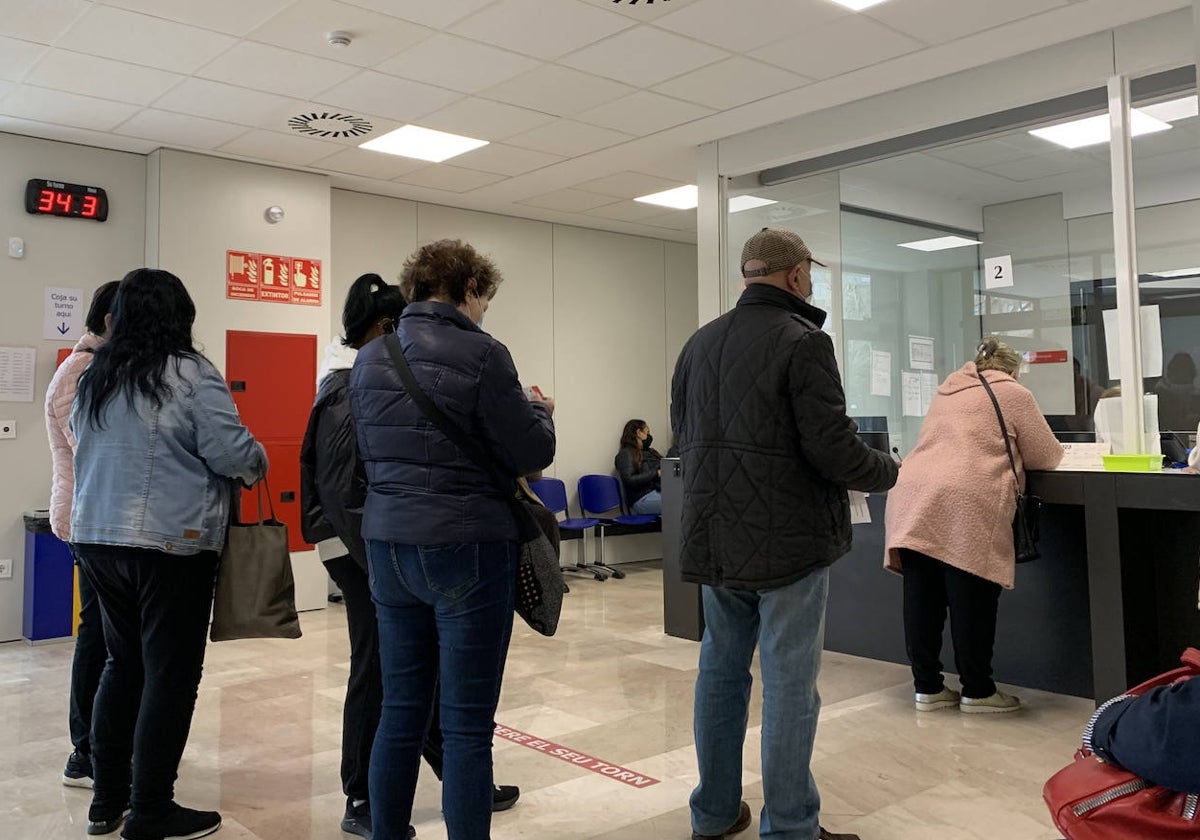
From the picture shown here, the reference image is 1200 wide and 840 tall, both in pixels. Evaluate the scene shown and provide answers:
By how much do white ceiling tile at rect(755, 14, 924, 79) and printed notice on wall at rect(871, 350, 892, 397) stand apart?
1.55 metres

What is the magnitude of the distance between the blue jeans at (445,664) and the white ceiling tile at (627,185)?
5063 mm

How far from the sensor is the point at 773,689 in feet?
7.94

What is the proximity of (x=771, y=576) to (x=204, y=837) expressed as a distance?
170 cm

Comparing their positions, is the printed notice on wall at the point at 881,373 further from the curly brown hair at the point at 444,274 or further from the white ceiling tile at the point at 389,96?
the curly brown hair at the point at 444,274

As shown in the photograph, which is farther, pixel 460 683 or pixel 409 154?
pixel 409 154

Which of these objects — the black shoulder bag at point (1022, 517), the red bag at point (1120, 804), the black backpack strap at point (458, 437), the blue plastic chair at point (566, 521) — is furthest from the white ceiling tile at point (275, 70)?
the red bag at point (1120, 804)

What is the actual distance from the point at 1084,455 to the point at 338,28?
3746 millimetres

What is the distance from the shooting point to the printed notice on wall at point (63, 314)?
5.84 m

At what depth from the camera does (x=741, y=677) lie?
8.41 ft

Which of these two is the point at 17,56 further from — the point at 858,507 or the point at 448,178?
the point at 858,507

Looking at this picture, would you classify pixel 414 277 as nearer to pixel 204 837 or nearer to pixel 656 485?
pixel 204 837

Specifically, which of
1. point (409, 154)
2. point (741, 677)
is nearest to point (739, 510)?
point (741, 677)

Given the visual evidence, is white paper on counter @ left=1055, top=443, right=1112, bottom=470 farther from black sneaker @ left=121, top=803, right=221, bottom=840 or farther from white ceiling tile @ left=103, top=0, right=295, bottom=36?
white ceiling tile @ left=103, top=0, right=295, bottom=36

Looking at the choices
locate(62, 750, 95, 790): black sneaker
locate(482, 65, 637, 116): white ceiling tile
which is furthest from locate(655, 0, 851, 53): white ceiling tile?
locate(62, 750, 95, 790): black sneaker
